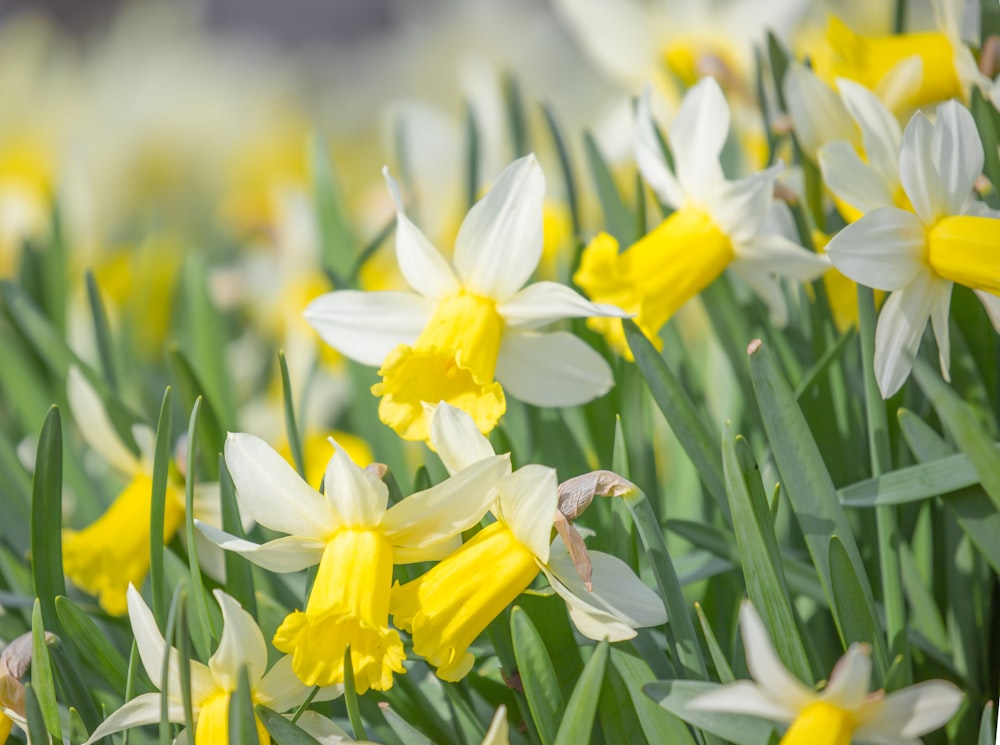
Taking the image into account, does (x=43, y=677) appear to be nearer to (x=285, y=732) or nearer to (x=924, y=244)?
(x=285, y=732)

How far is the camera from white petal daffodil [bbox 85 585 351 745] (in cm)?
51

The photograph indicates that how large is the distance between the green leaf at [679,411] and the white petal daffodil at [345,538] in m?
0.11

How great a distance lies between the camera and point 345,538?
52 centimetres

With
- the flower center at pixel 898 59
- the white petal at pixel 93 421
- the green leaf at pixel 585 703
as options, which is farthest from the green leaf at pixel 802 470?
the white petal at pixel 93 421

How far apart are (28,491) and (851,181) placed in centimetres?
65

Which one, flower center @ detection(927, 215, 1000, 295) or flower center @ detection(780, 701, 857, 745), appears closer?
flower center @ detection(780, 701, 857, 745)

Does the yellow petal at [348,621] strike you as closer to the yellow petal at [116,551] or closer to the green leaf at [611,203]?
the yellow petal at [116,551]

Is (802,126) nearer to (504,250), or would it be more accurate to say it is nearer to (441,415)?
(504,250)

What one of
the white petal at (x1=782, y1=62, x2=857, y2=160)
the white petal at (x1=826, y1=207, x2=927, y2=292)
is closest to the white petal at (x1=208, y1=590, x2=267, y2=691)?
the white petal at (x1=826, y1=207, x2=927, y2=292)

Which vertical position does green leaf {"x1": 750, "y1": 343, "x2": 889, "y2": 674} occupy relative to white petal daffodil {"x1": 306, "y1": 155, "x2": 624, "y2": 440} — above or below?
below

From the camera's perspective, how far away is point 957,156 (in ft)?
1.81

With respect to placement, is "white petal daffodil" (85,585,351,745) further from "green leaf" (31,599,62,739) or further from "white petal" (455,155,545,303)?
"white petal" (455,155,545,303)

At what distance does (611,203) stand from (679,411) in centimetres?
31

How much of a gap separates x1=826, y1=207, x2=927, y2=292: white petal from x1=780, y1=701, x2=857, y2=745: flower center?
24 centimetres
